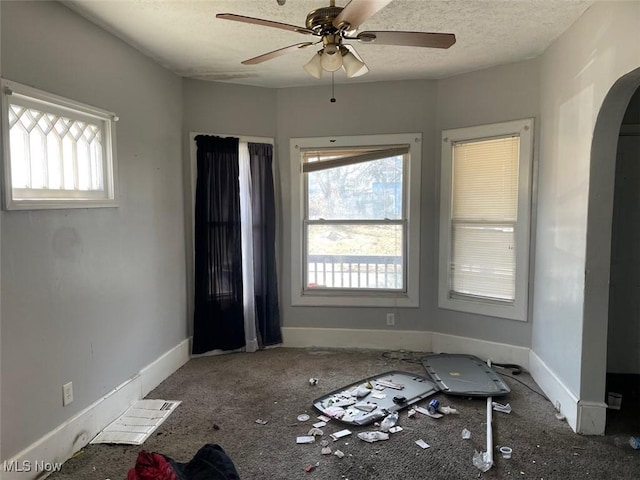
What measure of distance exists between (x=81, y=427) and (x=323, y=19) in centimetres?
257

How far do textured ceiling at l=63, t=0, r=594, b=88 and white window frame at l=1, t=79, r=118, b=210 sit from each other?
575 mm

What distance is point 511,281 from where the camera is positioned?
3469 mm

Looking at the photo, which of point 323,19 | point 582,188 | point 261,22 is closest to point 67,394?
point 261,22

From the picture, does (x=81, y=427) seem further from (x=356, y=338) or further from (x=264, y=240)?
(x=356, y=338)

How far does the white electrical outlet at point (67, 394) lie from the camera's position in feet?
7.52

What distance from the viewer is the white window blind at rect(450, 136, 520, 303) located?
11.3 ft

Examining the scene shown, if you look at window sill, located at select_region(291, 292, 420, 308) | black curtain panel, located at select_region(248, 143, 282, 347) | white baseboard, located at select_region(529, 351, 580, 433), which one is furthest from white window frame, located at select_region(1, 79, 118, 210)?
white baseboard, located at select_region(529, 351, 580, 433)

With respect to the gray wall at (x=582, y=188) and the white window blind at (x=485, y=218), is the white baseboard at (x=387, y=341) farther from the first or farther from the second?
the gray wall at (x=582, y=188)

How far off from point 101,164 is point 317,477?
2.29m

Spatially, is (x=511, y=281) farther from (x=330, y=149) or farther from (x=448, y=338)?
(x=330, y=149)

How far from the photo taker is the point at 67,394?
7.61 ft

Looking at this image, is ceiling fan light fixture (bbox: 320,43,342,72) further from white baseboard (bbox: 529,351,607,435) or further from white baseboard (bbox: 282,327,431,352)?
white baseboard (bbox: 282,327,431,352)

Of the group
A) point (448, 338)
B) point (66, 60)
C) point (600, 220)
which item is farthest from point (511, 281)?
point (66, 60)

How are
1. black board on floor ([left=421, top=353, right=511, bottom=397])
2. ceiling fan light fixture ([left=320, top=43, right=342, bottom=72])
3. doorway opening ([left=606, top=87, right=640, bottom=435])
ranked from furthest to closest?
doorway opening ([left=606, top=87, right=640, bottom=435]) < black board on floor ([left=421, top=353, right=511, bottom=397]) < ceiling fan light fixture ([left=320, top=43, right=342, bottom=72])
